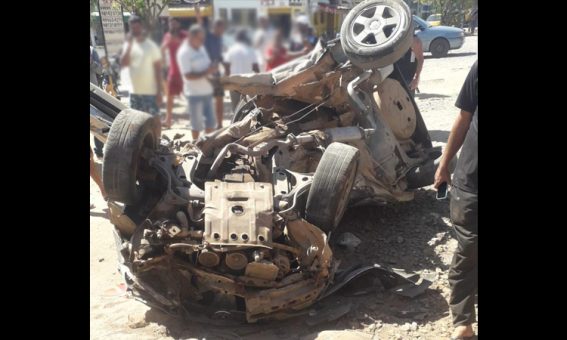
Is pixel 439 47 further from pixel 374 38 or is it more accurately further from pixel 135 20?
pixel 135 20

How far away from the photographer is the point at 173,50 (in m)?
2.54

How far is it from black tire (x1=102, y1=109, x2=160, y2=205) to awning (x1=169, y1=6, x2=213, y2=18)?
80 cm

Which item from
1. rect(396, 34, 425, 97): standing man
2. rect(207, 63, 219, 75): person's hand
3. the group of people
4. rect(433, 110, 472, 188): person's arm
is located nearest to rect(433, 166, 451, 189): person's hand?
rect(433, 110, 472, 188): person's arm

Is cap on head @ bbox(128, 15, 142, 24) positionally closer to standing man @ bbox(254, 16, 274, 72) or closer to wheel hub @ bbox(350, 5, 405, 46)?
standing man @ bbox(254, 16, 274, 72)

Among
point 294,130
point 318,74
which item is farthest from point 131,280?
point 318,74

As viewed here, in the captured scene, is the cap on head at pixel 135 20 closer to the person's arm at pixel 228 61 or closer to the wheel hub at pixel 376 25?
the person's arm at pixel 228 61

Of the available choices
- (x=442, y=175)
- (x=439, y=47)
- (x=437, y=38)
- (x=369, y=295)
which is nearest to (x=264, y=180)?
(x=369, y=295)

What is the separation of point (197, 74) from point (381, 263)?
8.46 ft

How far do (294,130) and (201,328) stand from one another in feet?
6.99

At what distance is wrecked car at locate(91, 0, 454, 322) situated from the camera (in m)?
3.42

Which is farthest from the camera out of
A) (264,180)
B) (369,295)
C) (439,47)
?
(439,47)

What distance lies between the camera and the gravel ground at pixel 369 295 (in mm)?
3504

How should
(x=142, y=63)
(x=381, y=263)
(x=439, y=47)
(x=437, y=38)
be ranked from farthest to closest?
(x=439, y=47) → (x=437, y=38) → (x=381, y=263) → (x=142, y=63)

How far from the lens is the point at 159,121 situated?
3643 mm
